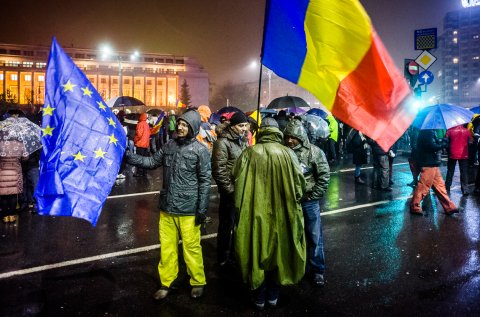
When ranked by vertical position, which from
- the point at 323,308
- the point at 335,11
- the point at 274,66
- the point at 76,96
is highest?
the point at 335,11

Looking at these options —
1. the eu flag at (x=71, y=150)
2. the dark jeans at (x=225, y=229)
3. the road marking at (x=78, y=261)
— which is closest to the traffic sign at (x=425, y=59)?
the dark jeans at (x=225, y=229)

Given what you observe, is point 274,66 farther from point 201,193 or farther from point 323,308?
point 323,308

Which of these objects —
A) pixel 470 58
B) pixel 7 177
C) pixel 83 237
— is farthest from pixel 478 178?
pixel 470 58

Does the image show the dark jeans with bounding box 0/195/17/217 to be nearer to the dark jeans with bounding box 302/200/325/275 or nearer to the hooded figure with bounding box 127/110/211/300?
the hooded figure with bounding box 127/110/211/300

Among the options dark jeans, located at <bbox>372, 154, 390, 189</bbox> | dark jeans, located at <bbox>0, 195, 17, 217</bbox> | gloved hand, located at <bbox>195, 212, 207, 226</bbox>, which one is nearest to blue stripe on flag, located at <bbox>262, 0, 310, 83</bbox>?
gloved hand, located at <bbox>195, 212, 207, 226</bbox>

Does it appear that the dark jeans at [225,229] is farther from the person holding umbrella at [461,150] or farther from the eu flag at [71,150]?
the person holding umbrella at [461,150]

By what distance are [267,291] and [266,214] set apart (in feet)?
2.92

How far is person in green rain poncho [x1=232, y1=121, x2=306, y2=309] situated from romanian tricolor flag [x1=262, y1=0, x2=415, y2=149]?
0.79 m

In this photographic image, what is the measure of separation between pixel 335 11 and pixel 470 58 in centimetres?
16404

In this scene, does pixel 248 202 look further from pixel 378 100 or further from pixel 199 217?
pixel 378 100

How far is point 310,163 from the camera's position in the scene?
4.29m

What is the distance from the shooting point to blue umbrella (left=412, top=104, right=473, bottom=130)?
20.5 feet

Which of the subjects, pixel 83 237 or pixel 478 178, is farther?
pixel 478 178

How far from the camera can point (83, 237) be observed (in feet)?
18.8
